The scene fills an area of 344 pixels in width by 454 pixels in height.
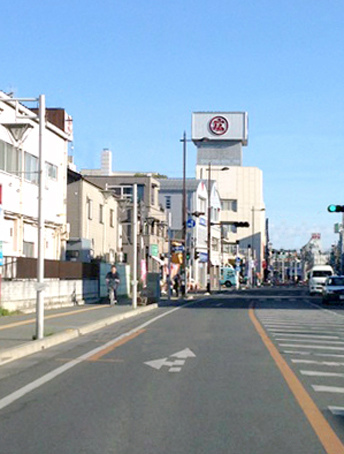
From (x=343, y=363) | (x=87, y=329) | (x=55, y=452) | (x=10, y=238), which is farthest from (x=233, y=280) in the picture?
(x=55, y=452)

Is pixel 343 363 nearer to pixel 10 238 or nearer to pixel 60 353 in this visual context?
pixel 60 353

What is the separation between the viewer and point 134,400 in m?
10.6

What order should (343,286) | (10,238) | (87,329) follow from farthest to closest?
(343,286)
(10,238)
(87,329)

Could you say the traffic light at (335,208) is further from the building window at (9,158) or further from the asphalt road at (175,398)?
the asphalt road at (175,398)

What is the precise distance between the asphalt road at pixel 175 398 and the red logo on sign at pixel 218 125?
425 ft

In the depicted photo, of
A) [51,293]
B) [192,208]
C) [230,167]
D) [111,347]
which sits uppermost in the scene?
[230,167]

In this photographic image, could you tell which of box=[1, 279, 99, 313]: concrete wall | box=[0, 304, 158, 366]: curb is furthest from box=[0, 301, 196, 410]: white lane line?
box=[1, 279, 99, 313]: concrete wall

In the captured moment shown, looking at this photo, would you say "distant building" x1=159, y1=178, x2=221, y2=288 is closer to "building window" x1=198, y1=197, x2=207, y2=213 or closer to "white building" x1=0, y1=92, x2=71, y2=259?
"building window" x1=198, y1=197, x2=207, y2=213

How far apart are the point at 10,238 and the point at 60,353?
18.2m

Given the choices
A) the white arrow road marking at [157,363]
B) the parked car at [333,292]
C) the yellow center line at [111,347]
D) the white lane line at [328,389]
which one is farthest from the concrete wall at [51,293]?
the parked car at [333,292]

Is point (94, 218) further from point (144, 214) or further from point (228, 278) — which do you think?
point (228, 278)

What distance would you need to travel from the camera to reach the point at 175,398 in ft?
35.3

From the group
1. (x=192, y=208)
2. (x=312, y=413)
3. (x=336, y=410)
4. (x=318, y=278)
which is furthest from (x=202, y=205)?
(x=312, y=413)

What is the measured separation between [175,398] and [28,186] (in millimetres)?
26023
